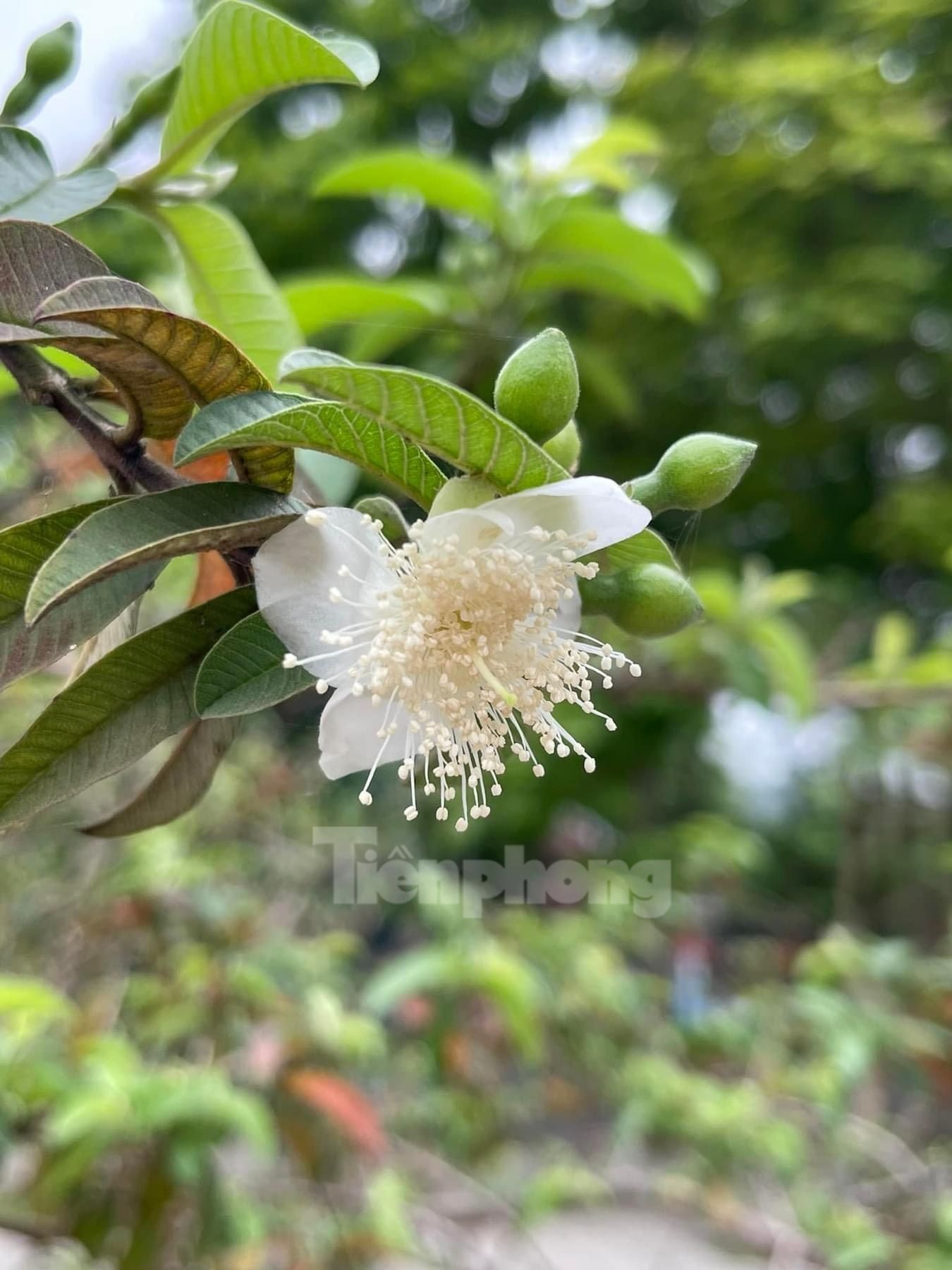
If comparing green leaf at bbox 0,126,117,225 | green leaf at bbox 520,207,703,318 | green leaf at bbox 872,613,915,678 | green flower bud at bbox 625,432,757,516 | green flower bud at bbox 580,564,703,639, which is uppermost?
green leaf at bbox 520,207,703,318

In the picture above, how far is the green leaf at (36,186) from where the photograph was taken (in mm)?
376

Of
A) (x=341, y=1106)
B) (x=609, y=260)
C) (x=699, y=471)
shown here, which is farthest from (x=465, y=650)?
(x=341, y=1106)

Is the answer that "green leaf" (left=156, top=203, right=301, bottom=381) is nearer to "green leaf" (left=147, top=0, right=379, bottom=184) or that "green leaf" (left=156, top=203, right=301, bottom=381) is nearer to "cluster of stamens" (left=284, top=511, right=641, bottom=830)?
"green leaf" (left=147, top=0, right=379, bottom=184)

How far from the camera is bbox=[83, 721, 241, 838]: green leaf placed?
402 mm

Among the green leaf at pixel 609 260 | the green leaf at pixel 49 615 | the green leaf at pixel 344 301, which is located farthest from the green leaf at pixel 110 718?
the green leaf at pixel 609 260

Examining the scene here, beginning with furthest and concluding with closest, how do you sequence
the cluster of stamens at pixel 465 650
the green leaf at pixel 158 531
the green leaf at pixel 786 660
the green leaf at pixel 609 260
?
the green leaf at pixel 786 660, the green leaf at pixel 609 260, the cluster of stamens at pixel 465 650, the green leaf at pixel 158 531

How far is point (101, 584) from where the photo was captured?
32 cm

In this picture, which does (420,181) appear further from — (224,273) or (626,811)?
(626,811)

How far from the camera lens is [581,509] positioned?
0.34 metres

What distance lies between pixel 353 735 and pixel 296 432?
0.13 metres

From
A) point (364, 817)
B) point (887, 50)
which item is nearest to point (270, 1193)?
point (364, 817)

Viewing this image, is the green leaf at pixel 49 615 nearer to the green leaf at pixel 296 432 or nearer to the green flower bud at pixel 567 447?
the green leaf at pixel 296 432

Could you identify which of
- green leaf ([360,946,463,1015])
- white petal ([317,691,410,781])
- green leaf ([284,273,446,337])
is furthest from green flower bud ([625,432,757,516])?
green leaf ([360,946,463,1015])

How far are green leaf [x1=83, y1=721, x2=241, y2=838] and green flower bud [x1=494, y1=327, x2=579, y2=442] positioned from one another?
0.17 m
